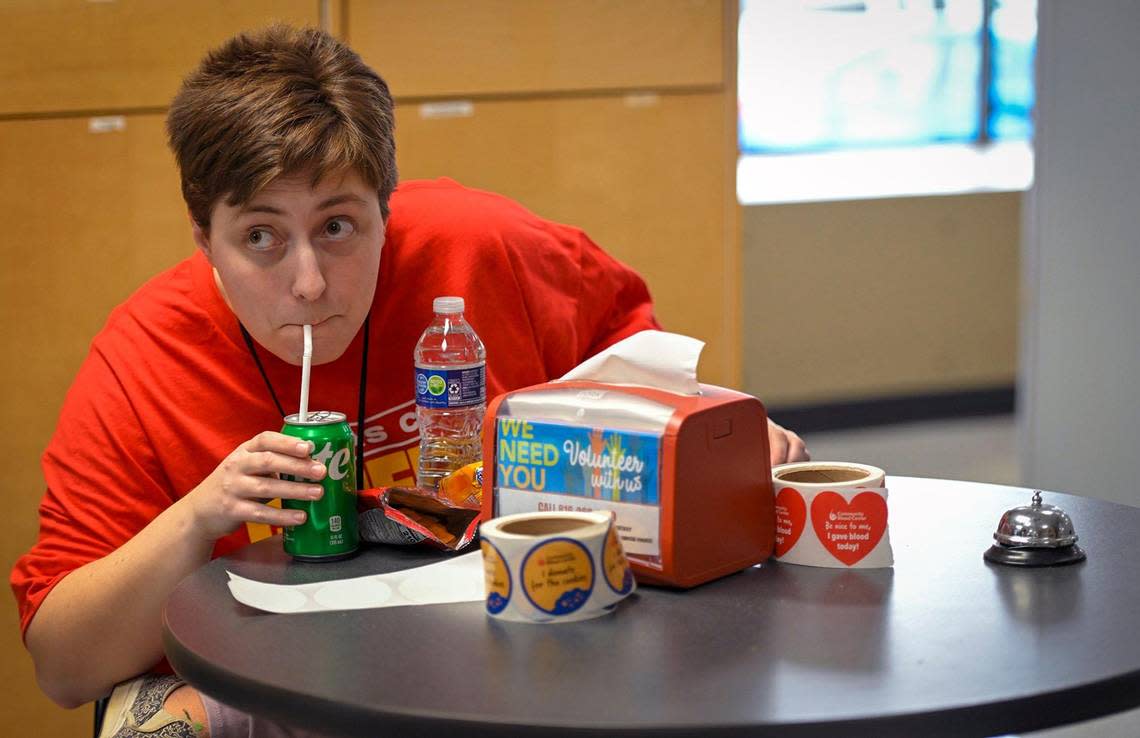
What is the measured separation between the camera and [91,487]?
1.44m

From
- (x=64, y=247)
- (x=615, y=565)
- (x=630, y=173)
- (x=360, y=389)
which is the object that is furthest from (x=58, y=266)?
(x=615, y=565)

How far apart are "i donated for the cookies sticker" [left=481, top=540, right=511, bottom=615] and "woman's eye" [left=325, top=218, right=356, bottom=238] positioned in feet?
1.51

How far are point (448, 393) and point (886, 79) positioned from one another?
4.77 metres

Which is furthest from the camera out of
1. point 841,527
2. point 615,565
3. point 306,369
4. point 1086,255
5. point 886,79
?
point 886,79

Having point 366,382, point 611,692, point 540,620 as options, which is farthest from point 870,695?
point 366,382

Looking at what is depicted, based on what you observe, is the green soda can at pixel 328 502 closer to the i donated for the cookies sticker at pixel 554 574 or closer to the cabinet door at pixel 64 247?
the i donated for the cookies sticker at pixel 554 574

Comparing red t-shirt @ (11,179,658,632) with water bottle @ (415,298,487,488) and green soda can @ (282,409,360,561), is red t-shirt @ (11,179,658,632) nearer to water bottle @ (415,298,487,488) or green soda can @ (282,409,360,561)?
water bottle @ (415,298,487,488)

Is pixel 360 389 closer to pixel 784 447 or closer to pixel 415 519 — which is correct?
pixel 415 519

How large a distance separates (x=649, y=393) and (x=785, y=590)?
20 cm

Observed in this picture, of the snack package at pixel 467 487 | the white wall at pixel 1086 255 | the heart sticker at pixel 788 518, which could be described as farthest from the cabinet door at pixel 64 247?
the white wall at pixel 1086 255

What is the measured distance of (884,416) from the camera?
5.59m

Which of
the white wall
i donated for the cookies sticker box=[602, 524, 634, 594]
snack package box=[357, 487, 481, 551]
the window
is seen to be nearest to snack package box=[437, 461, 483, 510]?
snack package box=[357, 487, 481, 551]

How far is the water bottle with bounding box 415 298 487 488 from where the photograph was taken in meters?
1.38

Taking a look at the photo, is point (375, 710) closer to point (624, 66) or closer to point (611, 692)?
point (611, 692)
